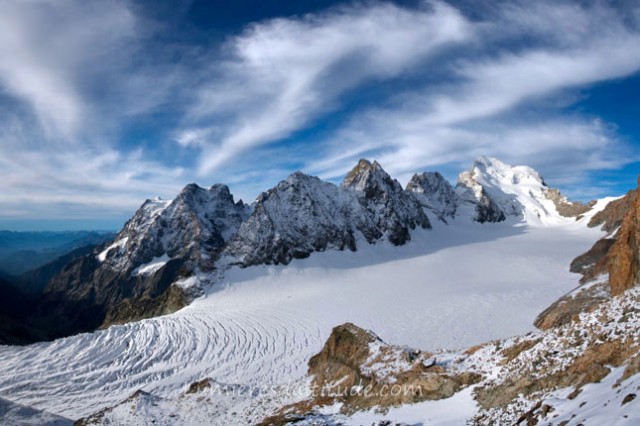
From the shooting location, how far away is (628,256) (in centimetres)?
2452

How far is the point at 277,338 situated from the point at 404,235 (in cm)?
6297

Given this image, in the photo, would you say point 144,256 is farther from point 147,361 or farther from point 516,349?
point 516,349

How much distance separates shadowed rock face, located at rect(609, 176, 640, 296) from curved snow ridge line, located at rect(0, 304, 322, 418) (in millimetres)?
24967

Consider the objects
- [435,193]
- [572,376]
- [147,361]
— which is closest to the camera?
[572,376]

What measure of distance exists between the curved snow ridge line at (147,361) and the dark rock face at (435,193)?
9549 centimetres

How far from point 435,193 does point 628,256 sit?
12106 cm

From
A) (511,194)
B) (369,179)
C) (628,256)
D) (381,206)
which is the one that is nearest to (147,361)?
(628,256)

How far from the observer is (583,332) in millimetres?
15734

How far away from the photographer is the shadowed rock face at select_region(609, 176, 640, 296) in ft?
77.6

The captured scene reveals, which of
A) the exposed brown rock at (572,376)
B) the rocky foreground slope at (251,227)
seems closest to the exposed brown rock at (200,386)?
the exposed brown rock at (572,376)

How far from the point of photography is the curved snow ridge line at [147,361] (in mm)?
35875

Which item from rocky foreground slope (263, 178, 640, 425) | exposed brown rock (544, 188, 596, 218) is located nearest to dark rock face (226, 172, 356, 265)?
rocky foreground slope (263, 178, 640, 425)

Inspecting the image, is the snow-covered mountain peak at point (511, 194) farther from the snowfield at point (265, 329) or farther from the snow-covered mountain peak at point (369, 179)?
the snowfield at point (265, 329)

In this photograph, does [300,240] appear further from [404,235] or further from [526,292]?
[526,292]
